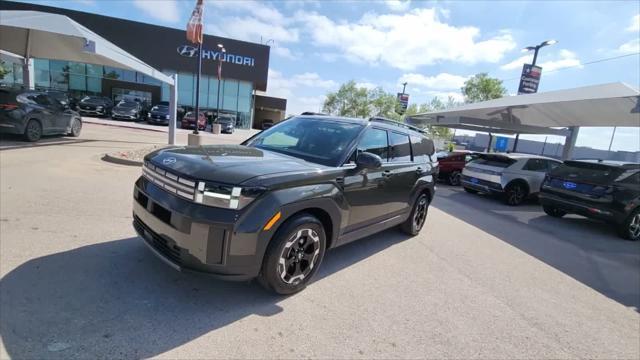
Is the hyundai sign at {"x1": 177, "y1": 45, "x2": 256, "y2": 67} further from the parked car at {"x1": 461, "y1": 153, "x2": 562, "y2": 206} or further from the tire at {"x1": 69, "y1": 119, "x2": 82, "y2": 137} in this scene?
the parked car at {"x1": 461, "y1": 153, "x2": 562, "y2": 206}

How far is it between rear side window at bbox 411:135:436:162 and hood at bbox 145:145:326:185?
7.91 ft

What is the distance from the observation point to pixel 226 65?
114 feet

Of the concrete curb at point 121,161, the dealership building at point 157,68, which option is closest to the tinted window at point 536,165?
the concrete curb at point 121,161

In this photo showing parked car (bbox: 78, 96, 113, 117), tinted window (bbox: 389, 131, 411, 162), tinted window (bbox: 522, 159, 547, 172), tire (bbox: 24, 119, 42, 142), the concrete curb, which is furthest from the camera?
parked car (bbox: 78, 96, 113, 117)

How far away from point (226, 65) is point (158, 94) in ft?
25.0

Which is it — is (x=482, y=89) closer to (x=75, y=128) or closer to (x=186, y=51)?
(x=186, y=51)

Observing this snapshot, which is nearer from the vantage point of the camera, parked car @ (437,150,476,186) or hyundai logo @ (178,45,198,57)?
parked car @ (437,150,476,186)

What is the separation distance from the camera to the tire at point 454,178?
1349cm

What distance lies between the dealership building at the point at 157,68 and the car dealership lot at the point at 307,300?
31.0 m

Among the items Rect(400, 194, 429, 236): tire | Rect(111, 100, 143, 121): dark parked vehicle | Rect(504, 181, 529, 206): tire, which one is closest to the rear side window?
Rect(400, 194, 429, 236): tire

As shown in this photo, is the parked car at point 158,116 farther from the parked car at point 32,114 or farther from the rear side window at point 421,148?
the rear side window at point 421,148

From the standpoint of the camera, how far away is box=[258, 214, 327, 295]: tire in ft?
9.56

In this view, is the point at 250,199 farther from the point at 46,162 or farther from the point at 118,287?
the point at 46,162

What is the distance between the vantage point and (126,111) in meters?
25.1
